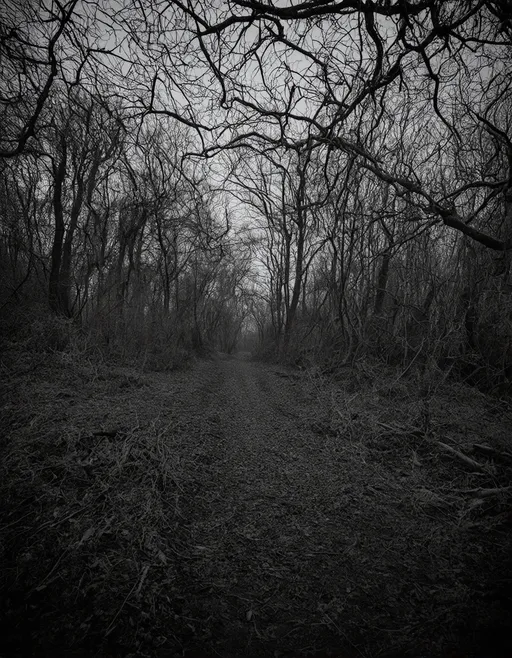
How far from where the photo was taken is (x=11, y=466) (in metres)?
2.31

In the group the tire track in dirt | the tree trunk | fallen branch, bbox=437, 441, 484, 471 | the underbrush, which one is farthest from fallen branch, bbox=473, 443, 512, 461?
the tree trunk

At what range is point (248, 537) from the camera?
2059 mm

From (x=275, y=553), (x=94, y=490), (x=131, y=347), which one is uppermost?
(x=131, y=347)

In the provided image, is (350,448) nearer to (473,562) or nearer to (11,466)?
(473,562)

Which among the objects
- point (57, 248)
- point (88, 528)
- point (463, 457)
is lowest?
point (88, 528)

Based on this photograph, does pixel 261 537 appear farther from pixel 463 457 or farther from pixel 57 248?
pixel 57 248

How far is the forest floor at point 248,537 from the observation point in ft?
4.54

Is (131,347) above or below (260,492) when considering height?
above

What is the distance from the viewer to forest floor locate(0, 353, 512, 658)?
1.38 meters

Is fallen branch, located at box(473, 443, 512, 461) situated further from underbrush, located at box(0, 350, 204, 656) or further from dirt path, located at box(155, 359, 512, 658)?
underbrush, located at box(0, 350, 204, 656)

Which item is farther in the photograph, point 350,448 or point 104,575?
point 350,448

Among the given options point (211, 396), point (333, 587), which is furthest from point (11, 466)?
point (211, 396)

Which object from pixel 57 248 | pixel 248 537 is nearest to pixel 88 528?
pixel 248 537

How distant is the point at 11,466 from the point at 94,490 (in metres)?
0.78
